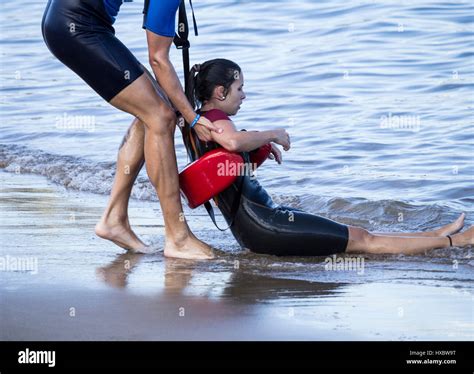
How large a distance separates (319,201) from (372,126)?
273cm

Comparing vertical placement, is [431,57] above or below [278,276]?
above

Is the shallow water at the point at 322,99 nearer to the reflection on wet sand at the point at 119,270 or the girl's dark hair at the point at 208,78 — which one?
the girl's dark hair at the point at 208,78

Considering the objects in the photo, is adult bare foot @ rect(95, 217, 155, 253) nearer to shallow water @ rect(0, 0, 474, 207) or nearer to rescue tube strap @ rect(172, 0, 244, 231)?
rescue tube strap @ rect(172, 0, 244, 231)

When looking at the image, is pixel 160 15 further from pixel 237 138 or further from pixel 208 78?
pixel 237 138

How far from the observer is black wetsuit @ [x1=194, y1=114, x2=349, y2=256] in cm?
600

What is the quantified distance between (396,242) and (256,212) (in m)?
0.88

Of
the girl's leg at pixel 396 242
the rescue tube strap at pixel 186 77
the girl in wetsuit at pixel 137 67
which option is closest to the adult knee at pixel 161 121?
the girl in wetsuit at pixel 137 67

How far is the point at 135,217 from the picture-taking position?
755cm

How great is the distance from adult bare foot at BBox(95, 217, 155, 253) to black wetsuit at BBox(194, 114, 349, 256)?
0.63 metres

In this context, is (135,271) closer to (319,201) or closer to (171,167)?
(171,167)

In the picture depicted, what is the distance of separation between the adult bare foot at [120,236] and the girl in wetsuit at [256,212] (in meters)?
0.59

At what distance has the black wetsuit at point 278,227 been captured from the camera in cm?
600

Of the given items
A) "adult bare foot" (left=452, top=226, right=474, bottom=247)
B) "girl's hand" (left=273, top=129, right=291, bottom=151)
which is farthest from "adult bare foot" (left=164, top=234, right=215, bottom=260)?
"adult bare foot" (left=452, top=226, right=474, bottom=247)
